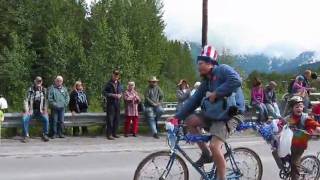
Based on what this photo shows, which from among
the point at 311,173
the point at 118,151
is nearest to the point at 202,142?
the point at 311,173

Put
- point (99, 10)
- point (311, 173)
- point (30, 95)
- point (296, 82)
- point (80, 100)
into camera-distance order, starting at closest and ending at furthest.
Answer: point (311, 173) → point (30, 95) → point (80, 100) → point (296, 82) → point (99, 10)

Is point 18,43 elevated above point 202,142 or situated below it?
above

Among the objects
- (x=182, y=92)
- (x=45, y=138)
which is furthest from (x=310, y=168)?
(x=182, y=92)

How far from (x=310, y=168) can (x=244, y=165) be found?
108cm

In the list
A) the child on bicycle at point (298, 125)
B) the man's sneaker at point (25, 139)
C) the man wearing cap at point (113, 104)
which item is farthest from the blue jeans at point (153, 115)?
the child on bicycle at point (298, 125)

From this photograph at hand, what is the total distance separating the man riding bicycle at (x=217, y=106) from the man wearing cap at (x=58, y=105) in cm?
868

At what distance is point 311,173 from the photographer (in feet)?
26.7

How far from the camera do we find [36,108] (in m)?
15.2

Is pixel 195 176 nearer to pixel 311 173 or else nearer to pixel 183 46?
pixel 311 173

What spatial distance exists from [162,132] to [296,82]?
457cm

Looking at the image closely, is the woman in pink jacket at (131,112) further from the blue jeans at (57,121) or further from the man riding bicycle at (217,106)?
the man riding bicycle at (217,106)

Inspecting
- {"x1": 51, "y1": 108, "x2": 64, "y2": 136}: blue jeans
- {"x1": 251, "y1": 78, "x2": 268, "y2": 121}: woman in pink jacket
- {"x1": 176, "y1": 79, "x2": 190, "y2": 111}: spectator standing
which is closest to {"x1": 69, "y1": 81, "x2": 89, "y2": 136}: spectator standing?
{"x1": 51, "y1": 108, "x2": 64, "y2": 136}: blue jeans

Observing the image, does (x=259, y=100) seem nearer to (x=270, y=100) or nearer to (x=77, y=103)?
(x=270, y=100)

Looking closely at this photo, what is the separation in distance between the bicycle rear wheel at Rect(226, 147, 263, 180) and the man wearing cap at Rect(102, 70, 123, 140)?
8.15 meters
